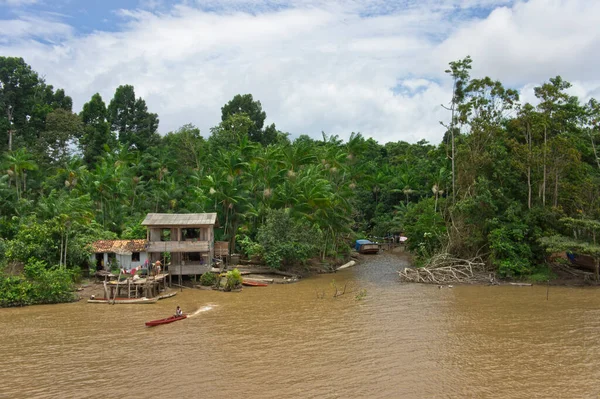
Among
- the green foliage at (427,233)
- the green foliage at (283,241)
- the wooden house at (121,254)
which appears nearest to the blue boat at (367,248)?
the green foliage at (427,233)

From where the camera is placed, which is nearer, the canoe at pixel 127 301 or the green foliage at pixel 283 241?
the canoe at pixel 127 301

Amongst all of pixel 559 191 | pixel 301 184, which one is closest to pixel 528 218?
pixel 559 191

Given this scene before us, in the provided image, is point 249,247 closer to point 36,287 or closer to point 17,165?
point 36,287

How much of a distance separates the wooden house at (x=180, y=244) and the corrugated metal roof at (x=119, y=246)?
711 mm

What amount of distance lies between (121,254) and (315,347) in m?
16.0

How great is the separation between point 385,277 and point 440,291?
5679 mm

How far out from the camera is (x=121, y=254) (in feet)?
91.9

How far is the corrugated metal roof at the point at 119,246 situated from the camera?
27.9 metres

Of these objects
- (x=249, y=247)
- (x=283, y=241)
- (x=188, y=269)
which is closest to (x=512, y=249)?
(x=283, y=241)

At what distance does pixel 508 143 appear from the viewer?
94.0 ft

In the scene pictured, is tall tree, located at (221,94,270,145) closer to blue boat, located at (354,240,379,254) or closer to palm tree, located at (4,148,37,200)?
blue boat, located at (354,240,379,254)

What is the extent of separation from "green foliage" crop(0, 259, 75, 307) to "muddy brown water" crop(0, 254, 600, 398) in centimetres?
78

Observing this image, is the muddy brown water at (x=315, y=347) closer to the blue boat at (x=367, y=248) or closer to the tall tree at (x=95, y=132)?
the blue boat at (x=367, y=248)

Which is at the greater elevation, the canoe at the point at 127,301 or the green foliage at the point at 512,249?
the green foliage at the point at 512,249
